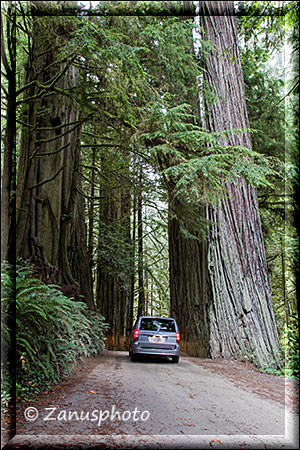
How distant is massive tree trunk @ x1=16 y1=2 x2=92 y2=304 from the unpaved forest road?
1985mm

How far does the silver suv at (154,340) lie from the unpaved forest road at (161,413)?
0.72 meters

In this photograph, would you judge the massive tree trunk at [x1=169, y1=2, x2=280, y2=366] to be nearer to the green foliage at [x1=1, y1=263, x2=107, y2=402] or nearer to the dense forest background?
the dense forest background

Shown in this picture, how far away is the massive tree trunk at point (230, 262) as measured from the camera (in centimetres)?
461

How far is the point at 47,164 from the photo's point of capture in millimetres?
4922

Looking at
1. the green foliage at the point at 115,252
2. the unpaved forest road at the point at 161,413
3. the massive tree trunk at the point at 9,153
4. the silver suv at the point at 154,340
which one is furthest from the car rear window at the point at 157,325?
the green foliage at the point at 115,252

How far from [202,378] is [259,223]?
2.62 metres

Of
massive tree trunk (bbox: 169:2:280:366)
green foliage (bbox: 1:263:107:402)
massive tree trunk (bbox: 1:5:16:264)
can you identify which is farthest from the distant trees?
green foliage (bbox: 1:263:107:402)

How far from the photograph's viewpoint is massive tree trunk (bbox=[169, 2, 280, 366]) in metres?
4.61

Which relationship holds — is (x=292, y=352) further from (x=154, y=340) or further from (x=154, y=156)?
(x=154, y=156)

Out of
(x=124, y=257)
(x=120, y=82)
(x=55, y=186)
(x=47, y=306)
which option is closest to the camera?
(x=47, y=306)

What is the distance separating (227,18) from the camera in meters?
4.67

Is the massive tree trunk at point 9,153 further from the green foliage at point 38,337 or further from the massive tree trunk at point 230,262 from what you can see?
the massive tree trunk at point 230,262

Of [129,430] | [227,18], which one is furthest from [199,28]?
[129,430]

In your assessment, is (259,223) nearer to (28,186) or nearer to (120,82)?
(120,82)
